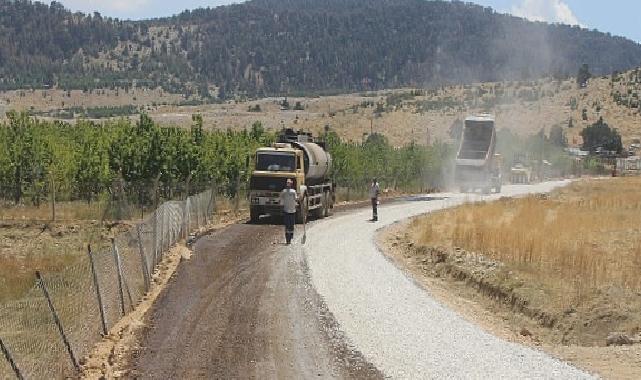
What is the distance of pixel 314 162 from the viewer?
36219 millimetres

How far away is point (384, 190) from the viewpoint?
67.4m

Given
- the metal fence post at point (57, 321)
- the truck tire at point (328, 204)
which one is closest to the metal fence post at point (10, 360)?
the metal fence post at point (57, 321)

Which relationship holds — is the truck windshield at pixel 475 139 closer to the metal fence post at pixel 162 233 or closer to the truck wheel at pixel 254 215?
the truck wheel at pixel 254 215

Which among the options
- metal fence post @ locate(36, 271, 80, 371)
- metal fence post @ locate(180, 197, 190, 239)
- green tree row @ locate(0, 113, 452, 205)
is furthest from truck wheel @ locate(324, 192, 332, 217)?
metal fence post @ locate(36, 271, 80, 371)

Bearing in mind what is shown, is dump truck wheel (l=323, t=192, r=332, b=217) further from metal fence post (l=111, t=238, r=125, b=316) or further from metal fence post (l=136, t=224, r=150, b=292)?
metal fence post (l=111, t=238, r=125, b=316)

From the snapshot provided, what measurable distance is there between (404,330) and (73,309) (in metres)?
6.28

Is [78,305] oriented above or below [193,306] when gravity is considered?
above

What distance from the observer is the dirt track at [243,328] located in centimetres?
1273

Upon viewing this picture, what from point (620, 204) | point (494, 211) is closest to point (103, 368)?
point (494, 211)

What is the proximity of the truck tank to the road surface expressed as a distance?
11018mm

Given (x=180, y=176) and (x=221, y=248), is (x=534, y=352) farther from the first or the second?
(x=180, y=176)

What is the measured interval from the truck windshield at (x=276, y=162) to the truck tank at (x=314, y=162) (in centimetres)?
139

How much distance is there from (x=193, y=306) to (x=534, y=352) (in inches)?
287

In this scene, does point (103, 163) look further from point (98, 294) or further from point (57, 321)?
point (57, 321)
